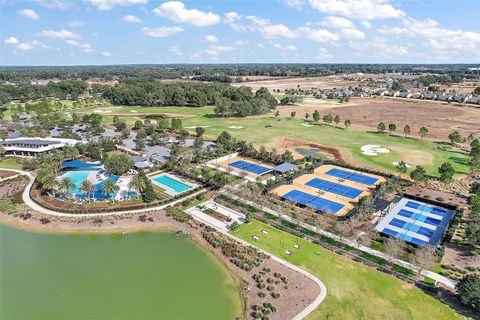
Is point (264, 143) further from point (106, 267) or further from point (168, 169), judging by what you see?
point (106, 267)

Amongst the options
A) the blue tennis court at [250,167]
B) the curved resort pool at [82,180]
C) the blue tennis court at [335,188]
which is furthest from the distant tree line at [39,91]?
the blue tennis court at [335,188]

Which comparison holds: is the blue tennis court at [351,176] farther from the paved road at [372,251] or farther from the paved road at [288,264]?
the paved road at [288,264]

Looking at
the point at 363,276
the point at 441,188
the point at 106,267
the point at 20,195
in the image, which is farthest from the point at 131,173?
the point at 441,188

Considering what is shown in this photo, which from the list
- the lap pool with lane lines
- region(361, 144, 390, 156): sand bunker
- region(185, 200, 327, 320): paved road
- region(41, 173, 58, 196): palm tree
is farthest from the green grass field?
region(41, 173, 58, 196): palm tree

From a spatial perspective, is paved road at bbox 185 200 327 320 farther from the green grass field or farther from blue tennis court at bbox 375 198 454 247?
the green grass field

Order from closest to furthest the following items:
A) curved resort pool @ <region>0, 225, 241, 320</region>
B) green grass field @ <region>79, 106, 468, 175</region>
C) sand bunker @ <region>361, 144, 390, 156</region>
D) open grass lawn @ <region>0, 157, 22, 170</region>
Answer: curved resort pool @ <region>0, 225, 241, 320</region>, open grass lawn @ <region>0, 157, 22, 170</region>, green grass field @ <region>79, 106, 468, 175</region>, sand bunker @ <region>361, 144, 390, 156</region>
